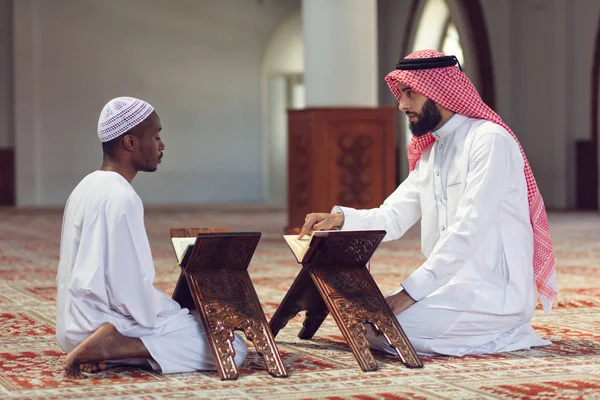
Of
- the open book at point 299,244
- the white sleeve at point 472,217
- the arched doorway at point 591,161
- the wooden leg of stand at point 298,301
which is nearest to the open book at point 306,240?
the open book at point 299,244

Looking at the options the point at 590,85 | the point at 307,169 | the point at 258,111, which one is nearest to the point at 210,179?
the point at 258,111

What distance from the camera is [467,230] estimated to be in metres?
3.77

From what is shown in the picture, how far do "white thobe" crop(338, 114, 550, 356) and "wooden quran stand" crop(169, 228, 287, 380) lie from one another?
1.63 feet

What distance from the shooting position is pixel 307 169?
32.1ft

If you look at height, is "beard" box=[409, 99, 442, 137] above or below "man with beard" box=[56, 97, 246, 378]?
above

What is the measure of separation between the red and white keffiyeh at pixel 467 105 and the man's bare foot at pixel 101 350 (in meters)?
1.32

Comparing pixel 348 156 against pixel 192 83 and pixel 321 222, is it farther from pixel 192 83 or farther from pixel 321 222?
pixel 192 83

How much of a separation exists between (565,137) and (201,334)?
1119cm

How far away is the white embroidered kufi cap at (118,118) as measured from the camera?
3.50 m

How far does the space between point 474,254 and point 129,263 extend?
122 cm

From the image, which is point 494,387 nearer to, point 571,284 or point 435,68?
point 435,68

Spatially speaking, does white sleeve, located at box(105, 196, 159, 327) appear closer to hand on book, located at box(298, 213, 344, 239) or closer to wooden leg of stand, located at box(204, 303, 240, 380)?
wooden leg of stand, located at box(204, 303, 240, 380)

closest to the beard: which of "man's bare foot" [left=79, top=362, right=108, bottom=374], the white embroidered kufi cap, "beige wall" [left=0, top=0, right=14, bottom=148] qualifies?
the white embroidered kufi cap

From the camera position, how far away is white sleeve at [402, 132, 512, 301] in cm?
376
